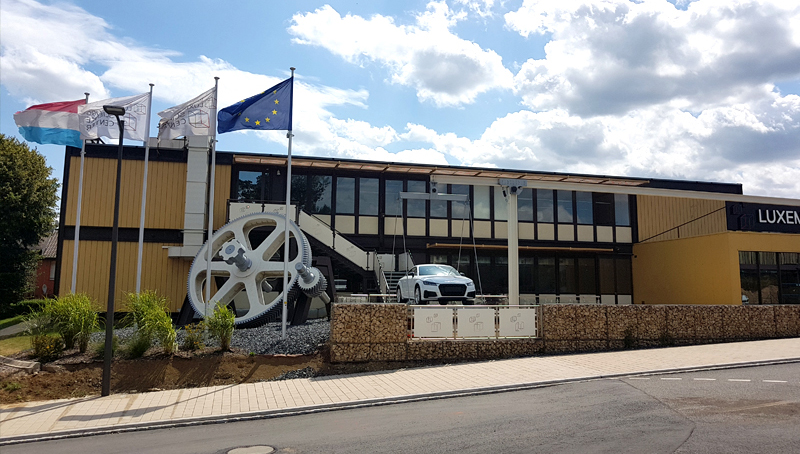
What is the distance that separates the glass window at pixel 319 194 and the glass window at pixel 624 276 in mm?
15442

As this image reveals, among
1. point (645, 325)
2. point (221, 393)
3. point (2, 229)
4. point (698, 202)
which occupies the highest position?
point (698, 202)

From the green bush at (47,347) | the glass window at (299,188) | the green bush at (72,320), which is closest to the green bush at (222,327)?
the green bush at (72,320)

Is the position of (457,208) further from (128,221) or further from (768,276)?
(128,221)

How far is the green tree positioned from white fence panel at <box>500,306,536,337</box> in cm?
2461

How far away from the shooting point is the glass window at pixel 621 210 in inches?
1112

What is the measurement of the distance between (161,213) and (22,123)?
664 centimetres

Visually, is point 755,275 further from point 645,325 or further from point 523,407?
point 523,407

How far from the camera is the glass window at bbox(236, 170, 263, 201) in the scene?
966 inches

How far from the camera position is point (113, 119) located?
1822 cm

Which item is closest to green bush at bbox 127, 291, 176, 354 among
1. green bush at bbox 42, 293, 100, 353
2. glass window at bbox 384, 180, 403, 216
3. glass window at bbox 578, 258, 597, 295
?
green bush at bbox 42, 293, 100, 353

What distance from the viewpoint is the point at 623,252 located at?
28031mm

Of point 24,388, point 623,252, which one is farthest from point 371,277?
point 623,252

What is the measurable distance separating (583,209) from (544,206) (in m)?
2.24

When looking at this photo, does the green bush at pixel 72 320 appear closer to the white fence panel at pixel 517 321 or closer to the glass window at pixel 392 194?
the white fence panel at pixel 517 321
